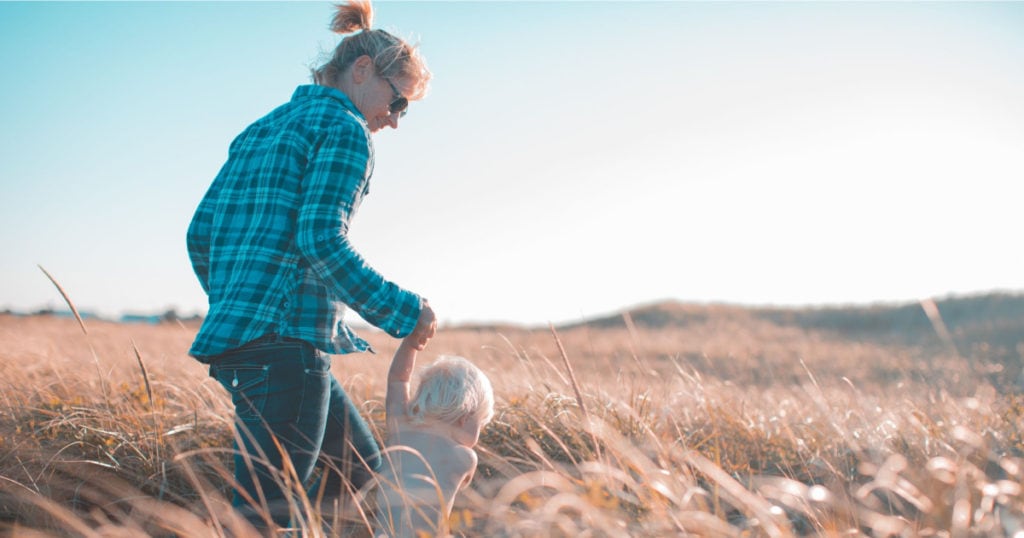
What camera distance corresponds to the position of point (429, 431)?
241 cm

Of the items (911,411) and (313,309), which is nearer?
(313,309)

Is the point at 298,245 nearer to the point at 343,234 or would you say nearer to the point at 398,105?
the point at 343,234

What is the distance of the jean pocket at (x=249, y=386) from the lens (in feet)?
6.58

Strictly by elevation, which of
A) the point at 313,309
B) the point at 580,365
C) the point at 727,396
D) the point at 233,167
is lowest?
the point at 580,365

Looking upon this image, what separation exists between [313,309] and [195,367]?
288 centimetres

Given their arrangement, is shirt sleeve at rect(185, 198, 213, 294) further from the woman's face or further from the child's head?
the child's head

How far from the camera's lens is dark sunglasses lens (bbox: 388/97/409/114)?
2.43 meters

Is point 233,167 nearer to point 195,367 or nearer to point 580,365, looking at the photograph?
point 195,367

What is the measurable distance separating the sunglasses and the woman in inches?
8.8

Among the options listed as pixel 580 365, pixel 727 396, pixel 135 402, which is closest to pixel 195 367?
pixel 135 402

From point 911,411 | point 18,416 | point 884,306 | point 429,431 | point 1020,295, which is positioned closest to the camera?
point 429,431

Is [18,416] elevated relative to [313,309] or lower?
lower

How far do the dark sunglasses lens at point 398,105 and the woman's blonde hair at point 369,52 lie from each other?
3 cm

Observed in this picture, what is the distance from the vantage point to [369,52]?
7.75 feet
